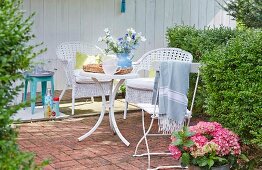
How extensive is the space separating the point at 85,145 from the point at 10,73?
8.61 feet

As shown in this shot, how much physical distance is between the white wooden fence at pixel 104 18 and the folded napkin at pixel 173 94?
297 centimetres

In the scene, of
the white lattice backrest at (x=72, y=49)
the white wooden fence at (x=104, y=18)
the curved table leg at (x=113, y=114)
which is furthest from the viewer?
the white wooden fence at (x=104, y=18)

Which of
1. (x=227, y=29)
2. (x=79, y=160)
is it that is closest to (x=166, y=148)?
(x=79, y=160)

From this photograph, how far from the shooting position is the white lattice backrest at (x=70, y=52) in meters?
5.71

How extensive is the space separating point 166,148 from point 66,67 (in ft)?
7.11

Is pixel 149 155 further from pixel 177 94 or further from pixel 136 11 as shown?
pixel 136 11

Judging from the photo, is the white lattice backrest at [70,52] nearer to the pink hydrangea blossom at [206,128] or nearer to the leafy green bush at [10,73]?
the pink hydrangea blossom at [206,128]

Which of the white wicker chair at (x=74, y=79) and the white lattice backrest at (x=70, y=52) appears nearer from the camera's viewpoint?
the white wicker chair at (x=74, y=79)

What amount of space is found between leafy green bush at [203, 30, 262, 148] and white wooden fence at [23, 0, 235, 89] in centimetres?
346

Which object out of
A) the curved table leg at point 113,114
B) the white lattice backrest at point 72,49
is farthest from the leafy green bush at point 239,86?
the white lattice backrest at point 72,49

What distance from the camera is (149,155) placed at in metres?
3.71

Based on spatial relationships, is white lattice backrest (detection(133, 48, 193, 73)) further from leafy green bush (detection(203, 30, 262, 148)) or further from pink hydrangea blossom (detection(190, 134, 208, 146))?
pink hydrangea blossom (detection(190, 134, 208, 146))

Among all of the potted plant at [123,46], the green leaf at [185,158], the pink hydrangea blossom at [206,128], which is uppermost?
the potted plant at [123,46]

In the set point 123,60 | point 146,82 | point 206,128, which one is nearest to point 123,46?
point 123,60
